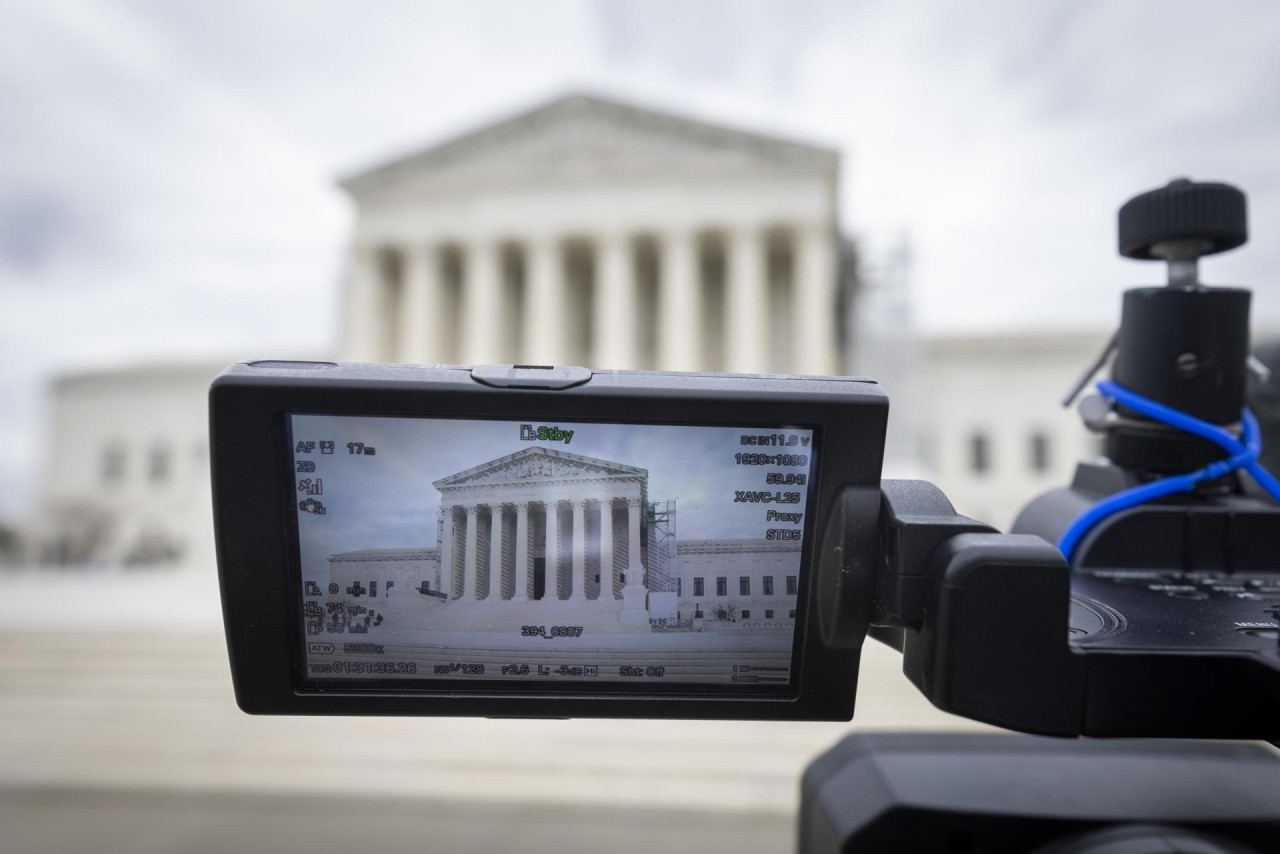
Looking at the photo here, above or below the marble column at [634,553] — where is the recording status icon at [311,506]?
above

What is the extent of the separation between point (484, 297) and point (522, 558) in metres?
20.7

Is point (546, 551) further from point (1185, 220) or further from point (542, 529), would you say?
point (1185, 220)

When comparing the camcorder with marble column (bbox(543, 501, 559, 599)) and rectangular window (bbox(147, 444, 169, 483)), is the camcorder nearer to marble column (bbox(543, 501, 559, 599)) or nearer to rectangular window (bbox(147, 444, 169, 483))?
marble column (bbox(543, 501, 559, 599))

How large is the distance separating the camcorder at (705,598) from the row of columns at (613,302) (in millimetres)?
18531

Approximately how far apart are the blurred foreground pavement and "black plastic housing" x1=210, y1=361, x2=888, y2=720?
1.56 meters

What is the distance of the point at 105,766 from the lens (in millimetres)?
3424

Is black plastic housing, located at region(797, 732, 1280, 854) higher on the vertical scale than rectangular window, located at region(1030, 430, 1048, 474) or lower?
higher

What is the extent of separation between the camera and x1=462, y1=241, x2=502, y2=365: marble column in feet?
68.0

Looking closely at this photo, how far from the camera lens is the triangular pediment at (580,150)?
19828 mm

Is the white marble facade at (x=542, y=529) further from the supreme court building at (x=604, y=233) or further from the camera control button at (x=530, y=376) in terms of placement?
the supreme court building at (x=604, y=233)

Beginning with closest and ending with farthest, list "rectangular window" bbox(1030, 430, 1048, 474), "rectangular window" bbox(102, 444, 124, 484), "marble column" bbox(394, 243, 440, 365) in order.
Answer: "marble column" bbox(394, 243, 440, 365), "rectangular window" bbox(102, 444, 124, 484), "rectangular window" bbox(1030, 430, 1048, 474)

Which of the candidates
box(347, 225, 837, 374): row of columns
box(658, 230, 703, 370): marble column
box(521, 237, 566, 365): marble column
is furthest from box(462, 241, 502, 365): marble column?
box(658, 230, 703, 370): marble column

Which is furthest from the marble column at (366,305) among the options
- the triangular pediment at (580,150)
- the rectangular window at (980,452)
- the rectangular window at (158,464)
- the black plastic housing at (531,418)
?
the black plastic housing at (531,418)

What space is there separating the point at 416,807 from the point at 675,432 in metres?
2.81
